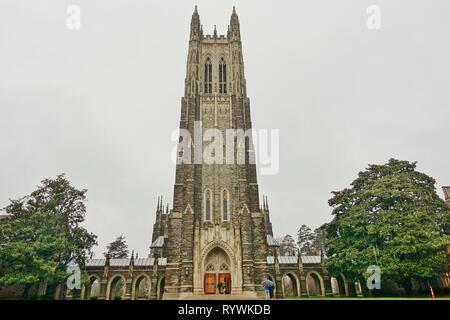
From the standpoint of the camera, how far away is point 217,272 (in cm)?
2931

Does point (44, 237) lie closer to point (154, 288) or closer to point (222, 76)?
point (154, 288)

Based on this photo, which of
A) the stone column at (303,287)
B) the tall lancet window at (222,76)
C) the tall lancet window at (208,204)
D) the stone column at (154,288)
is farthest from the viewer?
the tall lancet window at (222,76)

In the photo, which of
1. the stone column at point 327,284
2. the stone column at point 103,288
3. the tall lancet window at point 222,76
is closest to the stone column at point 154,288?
the stone column at point 103,288

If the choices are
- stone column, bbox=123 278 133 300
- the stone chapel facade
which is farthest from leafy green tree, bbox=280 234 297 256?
stone column, bbox=123 278 133 300

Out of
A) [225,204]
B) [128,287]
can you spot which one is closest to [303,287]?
[225,204]

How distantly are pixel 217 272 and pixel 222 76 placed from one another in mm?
26036

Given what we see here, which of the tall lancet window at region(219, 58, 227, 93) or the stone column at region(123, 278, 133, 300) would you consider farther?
the tall lancet window at region(219, 58, 227, 93)

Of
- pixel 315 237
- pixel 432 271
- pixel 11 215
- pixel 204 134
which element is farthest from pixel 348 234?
pixel 315 237

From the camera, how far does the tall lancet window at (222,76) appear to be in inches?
1548

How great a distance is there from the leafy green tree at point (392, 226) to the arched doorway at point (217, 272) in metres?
10.5

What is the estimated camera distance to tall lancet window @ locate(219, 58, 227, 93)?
39.3 meters

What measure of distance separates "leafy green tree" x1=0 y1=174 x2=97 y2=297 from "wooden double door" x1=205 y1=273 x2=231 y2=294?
43.8 ft

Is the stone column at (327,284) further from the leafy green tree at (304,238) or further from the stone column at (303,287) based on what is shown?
the leafy green tree at (304,238)

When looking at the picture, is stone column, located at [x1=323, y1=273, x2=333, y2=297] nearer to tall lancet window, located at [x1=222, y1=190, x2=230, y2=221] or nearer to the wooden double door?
the wooden double door
